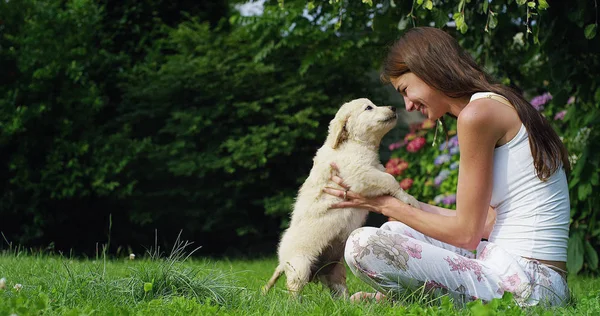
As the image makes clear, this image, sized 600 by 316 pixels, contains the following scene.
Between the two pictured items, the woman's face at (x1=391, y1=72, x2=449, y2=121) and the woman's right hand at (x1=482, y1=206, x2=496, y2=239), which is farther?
the woman's right hand at (x1=482, y1=206, x2=496, y2=239)

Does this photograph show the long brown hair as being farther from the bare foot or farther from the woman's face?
the bare foot

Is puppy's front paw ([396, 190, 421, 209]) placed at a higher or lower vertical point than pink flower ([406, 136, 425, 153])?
higher

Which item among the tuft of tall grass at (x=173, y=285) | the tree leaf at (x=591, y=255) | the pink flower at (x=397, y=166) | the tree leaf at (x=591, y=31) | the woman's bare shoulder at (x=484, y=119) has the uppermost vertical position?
the tree leaf at (x=591, y=31)

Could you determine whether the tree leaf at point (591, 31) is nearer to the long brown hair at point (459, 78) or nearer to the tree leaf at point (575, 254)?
the long brown hair at point (459, 78)

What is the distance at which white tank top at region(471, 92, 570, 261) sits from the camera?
9.51ft

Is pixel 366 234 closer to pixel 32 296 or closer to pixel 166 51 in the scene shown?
pixel 32 296

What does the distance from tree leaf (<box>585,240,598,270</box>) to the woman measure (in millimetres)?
2739

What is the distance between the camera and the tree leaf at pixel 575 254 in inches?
215

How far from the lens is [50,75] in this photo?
7469 millimetres

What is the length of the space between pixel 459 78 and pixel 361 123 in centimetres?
88

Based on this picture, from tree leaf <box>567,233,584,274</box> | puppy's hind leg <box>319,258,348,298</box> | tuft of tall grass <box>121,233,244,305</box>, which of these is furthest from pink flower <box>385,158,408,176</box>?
tuft of tall grass <box>121,233,244,305</box>

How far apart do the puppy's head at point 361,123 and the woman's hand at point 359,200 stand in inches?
13.5

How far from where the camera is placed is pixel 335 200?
3543mm

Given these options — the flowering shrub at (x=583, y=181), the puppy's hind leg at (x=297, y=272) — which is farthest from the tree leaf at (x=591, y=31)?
the puppy's hind leg at (x=297, y=272)
